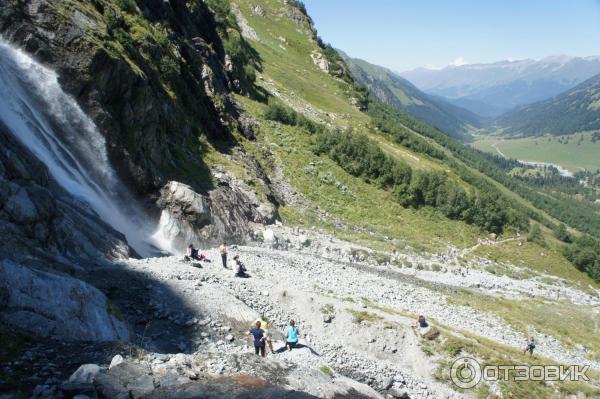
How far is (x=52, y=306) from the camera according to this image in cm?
1702

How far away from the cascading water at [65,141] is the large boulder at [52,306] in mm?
15568

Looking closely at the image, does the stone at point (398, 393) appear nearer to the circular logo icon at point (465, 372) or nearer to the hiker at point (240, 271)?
the circular logo icon at point (465, 372)

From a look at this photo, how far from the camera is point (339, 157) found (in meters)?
81.9

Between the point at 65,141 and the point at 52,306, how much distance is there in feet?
72.4

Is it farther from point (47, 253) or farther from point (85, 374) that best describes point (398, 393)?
point (47, 253)

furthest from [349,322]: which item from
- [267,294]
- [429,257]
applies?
[429,257]

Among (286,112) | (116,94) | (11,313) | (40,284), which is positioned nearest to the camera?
(11,313)

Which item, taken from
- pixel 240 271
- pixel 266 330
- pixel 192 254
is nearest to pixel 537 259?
pixel 240 271

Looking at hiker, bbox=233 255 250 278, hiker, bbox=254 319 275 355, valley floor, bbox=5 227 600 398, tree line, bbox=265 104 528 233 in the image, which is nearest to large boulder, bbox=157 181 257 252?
valley floor, bbox=5 227 600 398

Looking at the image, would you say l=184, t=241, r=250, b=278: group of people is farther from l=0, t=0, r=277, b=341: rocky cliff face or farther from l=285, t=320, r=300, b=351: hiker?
l=285, t=320, r=300, b=351: hiker

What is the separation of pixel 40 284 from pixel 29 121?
19.0 m

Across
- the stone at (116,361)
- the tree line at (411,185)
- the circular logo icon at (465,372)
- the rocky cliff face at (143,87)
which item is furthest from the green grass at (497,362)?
the tree line at (411,185)

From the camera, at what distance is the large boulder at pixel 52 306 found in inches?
630

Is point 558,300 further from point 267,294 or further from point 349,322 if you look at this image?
point 267,294
